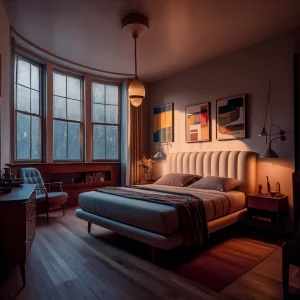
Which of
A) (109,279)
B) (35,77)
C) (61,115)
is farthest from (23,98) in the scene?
(109,279)

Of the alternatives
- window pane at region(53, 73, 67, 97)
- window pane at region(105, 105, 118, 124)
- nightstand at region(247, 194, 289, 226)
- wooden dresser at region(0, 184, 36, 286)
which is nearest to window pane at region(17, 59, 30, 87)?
window pane at region(53, 73, 67, 97)

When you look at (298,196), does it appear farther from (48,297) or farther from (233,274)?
(48,297)

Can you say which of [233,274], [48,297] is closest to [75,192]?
[48,297]

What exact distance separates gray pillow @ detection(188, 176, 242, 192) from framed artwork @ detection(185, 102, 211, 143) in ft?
3.44

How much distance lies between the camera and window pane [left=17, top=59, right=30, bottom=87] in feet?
14.7

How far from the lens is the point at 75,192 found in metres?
5.38

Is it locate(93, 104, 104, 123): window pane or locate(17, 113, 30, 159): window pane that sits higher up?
locate(93, 104, 104, 123): window pane

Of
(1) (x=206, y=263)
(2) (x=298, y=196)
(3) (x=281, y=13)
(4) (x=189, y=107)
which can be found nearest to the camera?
(1) (x=206, y=263)

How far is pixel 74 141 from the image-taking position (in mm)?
5492

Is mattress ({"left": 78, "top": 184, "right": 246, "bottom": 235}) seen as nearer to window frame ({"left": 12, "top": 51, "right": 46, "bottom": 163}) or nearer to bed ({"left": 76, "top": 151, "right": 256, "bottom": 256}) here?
bed ({"left": 76, "top": 151, "right": 256, "bottom": 256})

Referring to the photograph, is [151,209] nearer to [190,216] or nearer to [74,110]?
Result: [190,216]

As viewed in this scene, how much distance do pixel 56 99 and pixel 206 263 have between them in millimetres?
4322

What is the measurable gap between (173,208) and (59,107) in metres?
3.73

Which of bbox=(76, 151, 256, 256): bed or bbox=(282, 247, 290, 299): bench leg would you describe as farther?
bbox=(76, 151, 256, 256): bed
